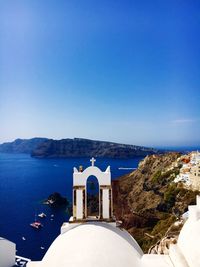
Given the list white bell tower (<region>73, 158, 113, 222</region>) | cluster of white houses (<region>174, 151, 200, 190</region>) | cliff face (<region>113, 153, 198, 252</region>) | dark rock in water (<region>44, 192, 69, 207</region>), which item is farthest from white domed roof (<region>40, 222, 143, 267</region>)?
dark rock in water (<region>44, 192, 69, 207</region>)

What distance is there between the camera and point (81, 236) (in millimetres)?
6703

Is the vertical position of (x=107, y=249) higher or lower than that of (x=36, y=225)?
higher

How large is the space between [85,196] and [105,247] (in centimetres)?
200

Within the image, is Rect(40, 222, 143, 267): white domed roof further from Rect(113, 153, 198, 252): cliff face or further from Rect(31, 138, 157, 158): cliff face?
Rect(31, 138, 157, 158): cliff face

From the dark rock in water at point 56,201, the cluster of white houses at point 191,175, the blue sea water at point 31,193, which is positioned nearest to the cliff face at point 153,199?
the cluster of white houses at point 191,175

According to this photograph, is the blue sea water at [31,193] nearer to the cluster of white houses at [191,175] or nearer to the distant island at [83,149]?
the distant island at [83,149]

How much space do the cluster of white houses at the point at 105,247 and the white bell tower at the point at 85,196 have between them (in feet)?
0.08

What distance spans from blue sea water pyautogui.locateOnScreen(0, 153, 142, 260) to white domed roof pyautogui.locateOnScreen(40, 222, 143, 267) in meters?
32.9

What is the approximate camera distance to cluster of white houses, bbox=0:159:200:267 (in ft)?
18.5

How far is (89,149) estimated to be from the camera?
91.9 metres

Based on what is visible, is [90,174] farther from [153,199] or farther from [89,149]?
[89,149]

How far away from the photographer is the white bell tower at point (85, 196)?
788 centimetres

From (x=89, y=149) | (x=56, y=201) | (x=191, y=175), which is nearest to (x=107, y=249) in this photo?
(x=191, y=175)

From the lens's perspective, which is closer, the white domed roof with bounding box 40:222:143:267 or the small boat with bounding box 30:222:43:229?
the white domed roof with bounding box 40:222:143:267
